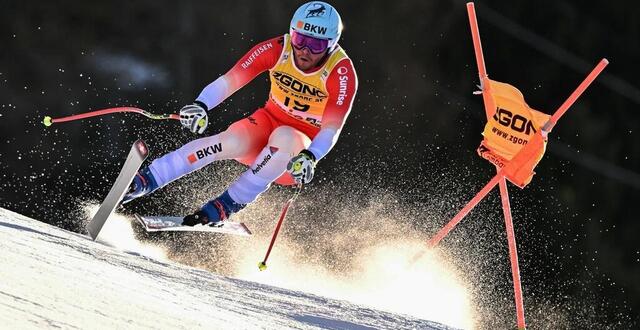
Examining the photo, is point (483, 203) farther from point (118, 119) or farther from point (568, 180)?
point (118, 119)

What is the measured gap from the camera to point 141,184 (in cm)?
554

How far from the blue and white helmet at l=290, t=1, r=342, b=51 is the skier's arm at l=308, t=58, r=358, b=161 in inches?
7.7

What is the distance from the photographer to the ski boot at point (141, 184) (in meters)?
5.52

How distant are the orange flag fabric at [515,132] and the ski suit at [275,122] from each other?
0.85m


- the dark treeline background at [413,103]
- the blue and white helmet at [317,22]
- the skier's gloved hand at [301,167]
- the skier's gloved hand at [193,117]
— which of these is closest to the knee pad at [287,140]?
the skier's gloved hand at [301,167]

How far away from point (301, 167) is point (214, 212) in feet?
2.33

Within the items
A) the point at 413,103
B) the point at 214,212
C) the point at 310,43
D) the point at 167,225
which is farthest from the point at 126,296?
the point at 413,103

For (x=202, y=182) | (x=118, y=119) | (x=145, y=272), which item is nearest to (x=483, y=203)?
(x=202, y=182)

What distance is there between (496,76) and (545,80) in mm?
465

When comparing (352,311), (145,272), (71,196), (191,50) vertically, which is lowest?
(145,272)

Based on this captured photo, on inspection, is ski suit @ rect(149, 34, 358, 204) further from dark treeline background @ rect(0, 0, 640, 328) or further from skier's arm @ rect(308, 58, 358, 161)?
dark treeline background @ rect(0, 0, 640, 328)

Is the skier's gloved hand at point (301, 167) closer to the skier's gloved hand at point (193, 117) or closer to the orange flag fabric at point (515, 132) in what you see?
the skier's gloved hand at point (193, 117)

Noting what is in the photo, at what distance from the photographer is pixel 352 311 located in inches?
211

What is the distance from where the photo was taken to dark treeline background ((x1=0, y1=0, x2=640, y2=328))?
7.95 m
